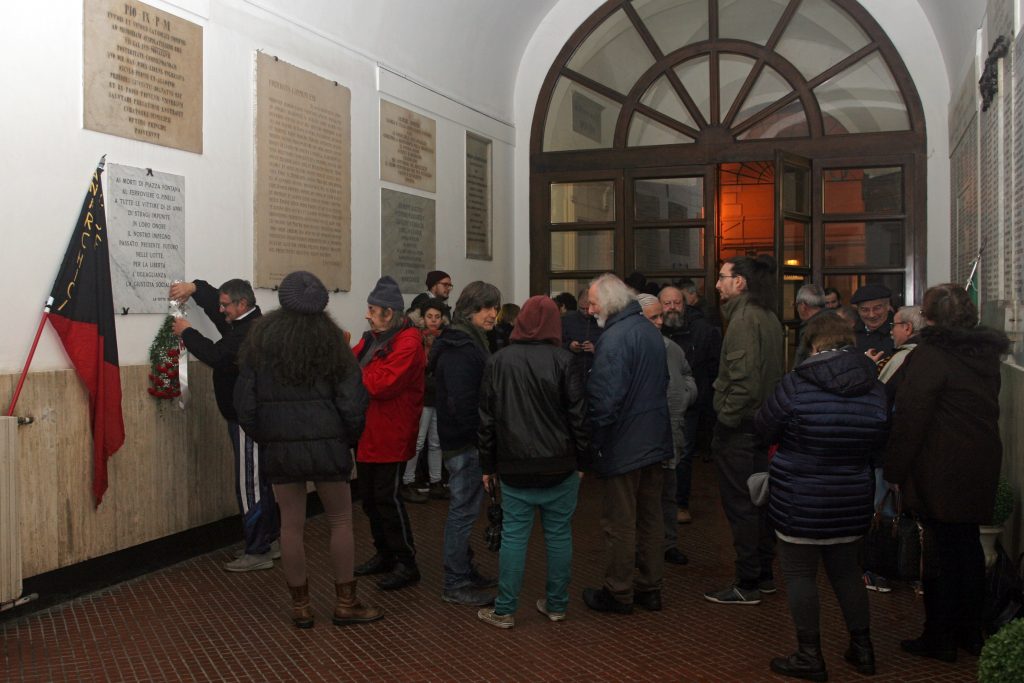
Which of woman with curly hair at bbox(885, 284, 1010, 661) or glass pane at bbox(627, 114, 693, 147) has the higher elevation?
glass pane at bbox(627, 114, 693, 147)

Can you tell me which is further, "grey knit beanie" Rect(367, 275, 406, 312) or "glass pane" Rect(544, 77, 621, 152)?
"glass pane" Rect(544, 77, 621, 152)

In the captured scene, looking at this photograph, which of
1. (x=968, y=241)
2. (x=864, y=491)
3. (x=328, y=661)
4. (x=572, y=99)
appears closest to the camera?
(x=864, y=491)

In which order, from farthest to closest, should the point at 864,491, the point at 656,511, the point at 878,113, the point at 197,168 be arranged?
the point at 878,113, the point at 197,168, the point at 656,511, the point at 864,491

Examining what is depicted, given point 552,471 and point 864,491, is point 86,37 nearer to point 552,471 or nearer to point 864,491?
point 552,471

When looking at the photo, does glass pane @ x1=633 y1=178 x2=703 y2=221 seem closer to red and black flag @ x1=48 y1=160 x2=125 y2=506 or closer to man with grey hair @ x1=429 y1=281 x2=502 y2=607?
man with grey hair @ x1=429 y1=281 x2=502 y2=607

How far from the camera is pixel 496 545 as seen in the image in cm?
464

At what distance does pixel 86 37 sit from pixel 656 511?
3849mm

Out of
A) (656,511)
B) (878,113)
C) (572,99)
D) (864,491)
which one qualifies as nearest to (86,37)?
(656,511)

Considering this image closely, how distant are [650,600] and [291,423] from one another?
2.00 m

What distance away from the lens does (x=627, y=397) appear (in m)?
4.73

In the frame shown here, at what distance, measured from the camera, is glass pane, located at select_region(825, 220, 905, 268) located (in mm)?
10055

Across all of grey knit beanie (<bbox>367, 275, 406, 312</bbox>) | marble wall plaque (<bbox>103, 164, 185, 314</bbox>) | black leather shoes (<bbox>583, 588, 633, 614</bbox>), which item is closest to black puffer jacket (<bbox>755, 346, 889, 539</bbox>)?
black leather shoes (<bbox>583, 588, 633, 614</bbox>)

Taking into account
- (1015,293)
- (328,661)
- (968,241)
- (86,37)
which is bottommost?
(328,661)

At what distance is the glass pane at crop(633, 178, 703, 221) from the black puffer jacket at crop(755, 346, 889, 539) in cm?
687
